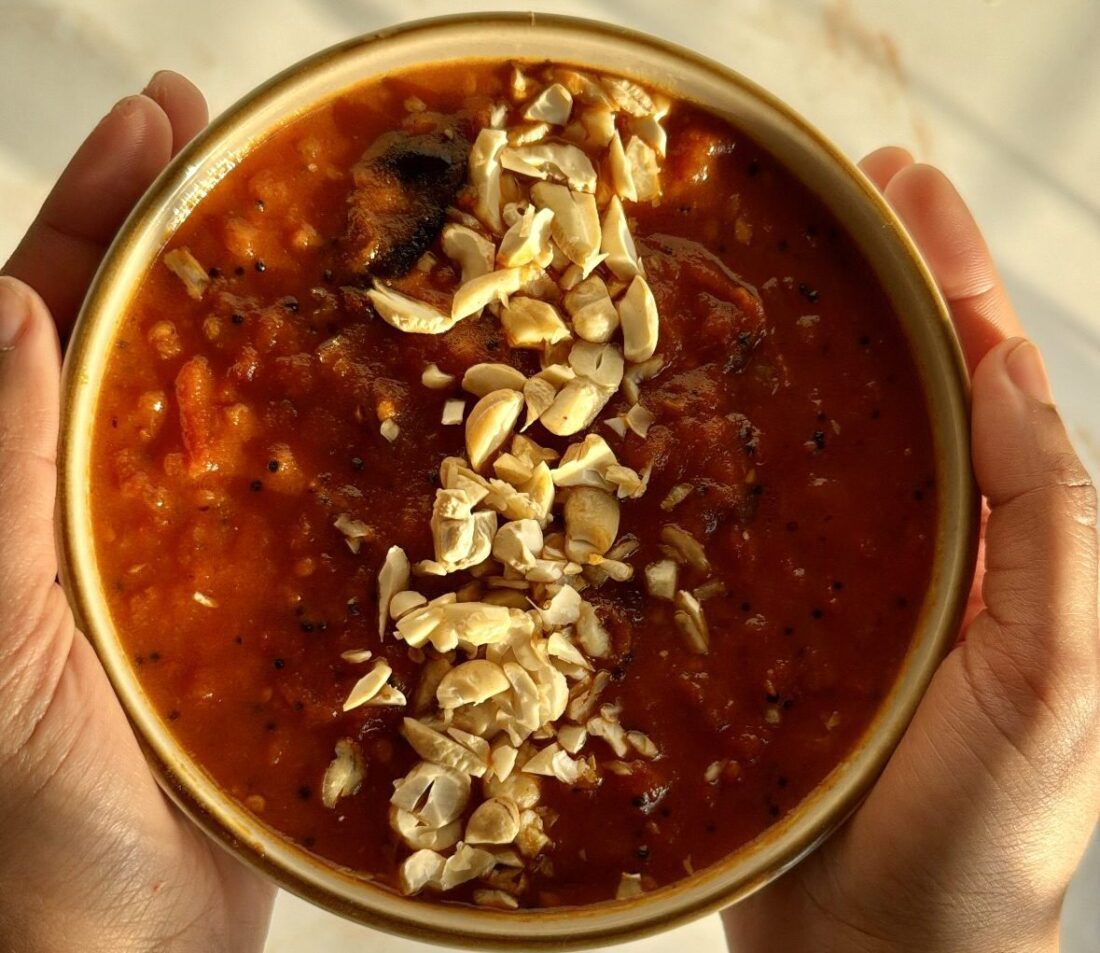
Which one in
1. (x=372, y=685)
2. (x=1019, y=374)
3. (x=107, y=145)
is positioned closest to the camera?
(x=372, y=685)

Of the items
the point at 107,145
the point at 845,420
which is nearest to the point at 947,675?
the point at 845,420

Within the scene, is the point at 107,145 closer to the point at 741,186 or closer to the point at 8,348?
the point at 8,348

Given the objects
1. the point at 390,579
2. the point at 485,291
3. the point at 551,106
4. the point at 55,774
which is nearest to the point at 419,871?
the point at 390,579

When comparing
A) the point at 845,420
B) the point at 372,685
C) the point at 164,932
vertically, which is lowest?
the point at 164,932

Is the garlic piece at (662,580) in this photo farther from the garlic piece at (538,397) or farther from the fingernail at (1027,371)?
the fingernail at (1027,371)

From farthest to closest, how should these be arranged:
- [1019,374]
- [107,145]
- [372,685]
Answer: [107,145] < [1019,374] < [372,685]

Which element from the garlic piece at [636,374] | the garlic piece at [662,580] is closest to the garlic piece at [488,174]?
the garlic piece at [636,374]
